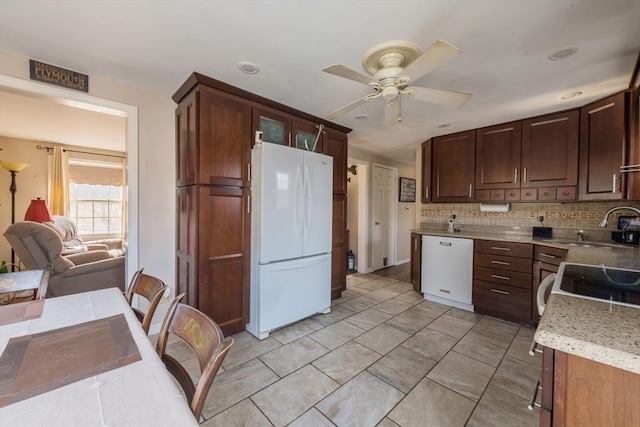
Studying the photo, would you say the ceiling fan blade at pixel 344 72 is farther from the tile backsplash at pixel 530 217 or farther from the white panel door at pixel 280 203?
the tile backsplash at pixel 530 217

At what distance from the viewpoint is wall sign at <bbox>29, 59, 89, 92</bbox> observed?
1.95 metres

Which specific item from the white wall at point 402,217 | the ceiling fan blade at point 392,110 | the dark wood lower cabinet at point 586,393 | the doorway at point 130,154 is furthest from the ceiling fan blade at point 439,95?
the white wall at point 402,217

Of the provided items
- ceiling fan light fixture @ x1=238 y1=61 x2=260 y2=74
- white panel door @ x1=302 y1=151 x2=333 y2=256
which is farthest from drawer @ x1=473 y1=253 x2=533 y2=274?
ceiling fan light fixture @ x1=238 y1=61 x2=260 y2=74

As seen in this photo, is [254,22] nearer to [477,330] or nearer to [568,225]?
[477,330]

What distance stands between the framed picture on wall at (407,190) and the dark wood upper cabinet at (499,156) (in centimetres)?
231

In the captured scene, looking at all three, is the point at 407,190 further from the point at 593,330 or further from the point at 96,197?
the point at 96,197

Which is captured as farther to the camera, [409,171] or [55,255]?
[409,171]

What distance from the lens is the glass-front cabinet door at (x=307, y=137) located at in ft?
9.71

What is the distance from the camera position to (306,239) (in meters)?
2.72

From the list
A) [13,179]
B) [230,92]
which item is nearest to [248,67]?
[230,92]

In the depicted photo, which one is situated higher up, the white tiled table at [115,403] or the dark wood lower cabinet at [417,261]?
the white tiled table at [115,403]

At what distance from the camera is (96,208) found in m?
5.57

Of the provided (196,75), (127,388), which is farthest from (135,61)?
(127,388)

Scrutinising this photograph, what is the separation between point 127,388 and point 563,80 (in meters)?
3.42
